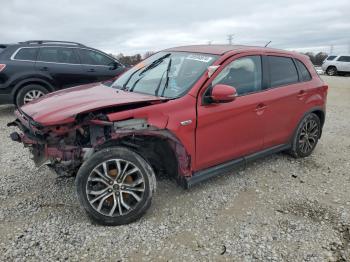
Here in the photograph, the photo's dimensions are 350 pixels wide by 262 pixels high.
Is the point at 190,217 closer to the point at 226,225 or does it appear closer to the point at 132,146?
the point at 226,225

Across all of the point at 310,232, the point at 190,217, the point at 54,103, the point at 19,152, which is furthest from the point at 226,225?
the point at 19,152

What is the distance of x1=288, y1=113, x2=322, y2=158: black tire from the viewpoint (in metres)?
5.09

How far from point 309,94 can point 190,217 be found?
8.77 ft

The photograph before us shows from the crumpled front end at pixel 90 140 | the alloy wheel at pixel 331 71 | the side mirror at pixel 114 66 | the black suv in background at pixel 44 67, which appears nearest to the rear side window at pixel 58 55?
the black suv in background at pixel 44 67

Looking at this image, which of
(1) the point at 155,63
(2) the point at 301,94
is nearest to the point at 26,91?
(1) the point at 155,63

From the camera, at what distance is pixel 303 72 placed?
514 centimetres

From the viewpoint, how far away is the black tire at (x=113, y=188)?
329cm

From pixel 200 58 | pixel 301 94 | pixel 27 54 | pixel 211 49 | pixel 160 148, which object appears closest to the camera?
pixel 160 148

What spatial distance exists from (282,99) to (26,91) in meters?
5.72

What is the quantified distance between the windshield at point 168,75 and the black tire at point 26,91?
158 inches

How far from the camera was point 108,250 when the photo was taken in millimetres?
3059

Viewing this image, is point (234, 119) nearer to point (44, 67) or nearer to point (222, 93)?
point (222, 93)

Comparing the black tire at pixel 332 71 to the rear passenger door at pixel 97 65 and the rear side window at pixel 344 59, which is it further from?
the rear passenger door at pixel 97 65

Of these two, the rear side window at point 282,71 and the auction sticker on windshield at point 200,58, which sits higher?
the auction sticker on windshield at point 200,58
